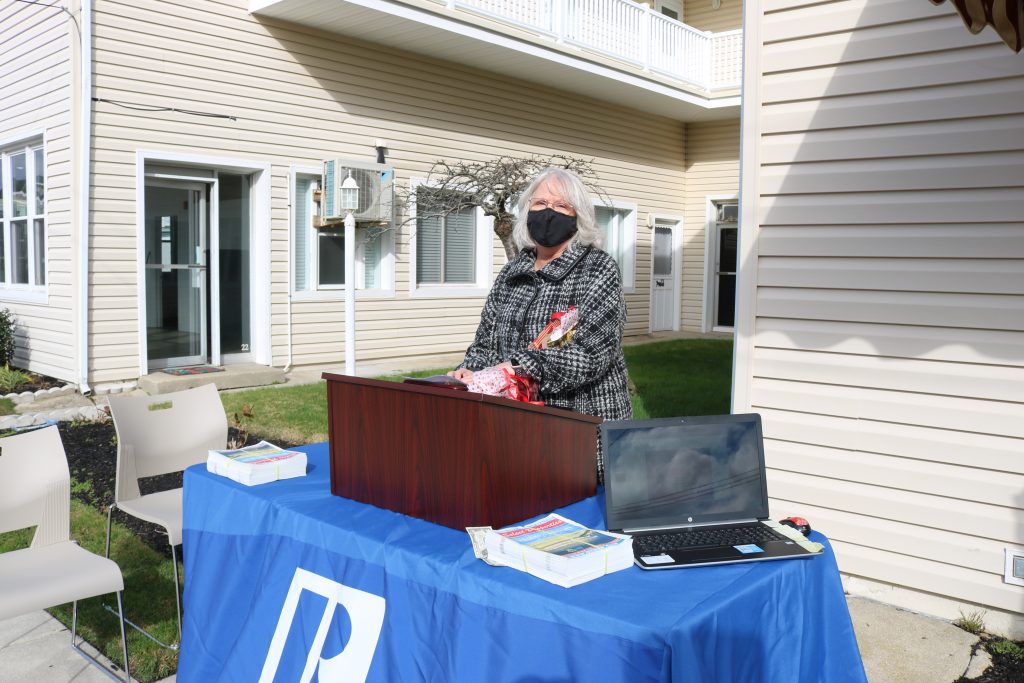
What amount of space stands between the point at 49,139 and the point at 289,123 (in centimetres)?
249

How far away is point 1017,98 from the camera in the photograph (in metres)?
3.54

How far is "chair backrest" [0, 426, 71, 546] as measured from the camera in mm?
3240

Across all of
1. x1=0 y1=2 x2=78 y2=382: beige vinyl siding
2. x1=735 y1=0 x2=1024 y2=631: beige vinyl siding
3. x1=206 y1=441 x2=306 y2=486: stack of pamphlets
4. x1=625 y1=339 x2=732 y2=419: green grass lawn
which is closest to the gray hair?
x1=206 y1=441 x2=306 y2=486: stack of pamphlets

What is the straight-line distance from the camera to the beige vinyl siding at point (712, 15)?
16453 millimetres

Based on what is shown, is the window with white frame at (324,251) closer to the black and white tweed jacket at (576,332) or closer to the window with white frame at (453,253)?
the window with white frame at (453,253)

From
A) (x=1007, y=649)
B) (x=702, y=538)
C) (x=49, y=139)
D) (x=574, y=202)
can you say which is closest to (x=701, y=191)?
(x=49, y=139)

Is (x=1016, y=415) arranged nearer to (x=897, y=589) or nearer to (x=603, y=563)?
(x=897, y=589)

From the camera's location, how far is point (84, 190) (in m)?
8.34

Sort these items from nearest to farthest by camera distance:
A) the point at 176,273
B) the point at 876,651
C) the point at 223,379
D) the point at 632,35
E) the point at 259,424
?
the point at 876,651 → the point at 259,424 → the point at 223,379 → the point at 176,273 → the point at 632,35

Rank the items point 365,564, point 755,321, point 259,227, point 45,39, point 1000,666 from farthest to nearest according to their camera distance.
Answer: point 259,227 → point 45,39 → point 755,321 → point 1000,666 → point 365,564

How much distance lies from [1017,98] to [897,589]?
222cm

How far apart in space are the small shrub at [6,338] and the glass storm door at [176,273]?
1576mm

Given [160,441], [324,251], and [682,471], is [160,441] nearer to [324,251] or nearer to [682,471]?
[682,471]

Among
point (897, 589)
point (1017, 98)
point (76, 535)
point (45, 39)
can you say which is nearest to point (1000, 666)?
point (897, 589)
